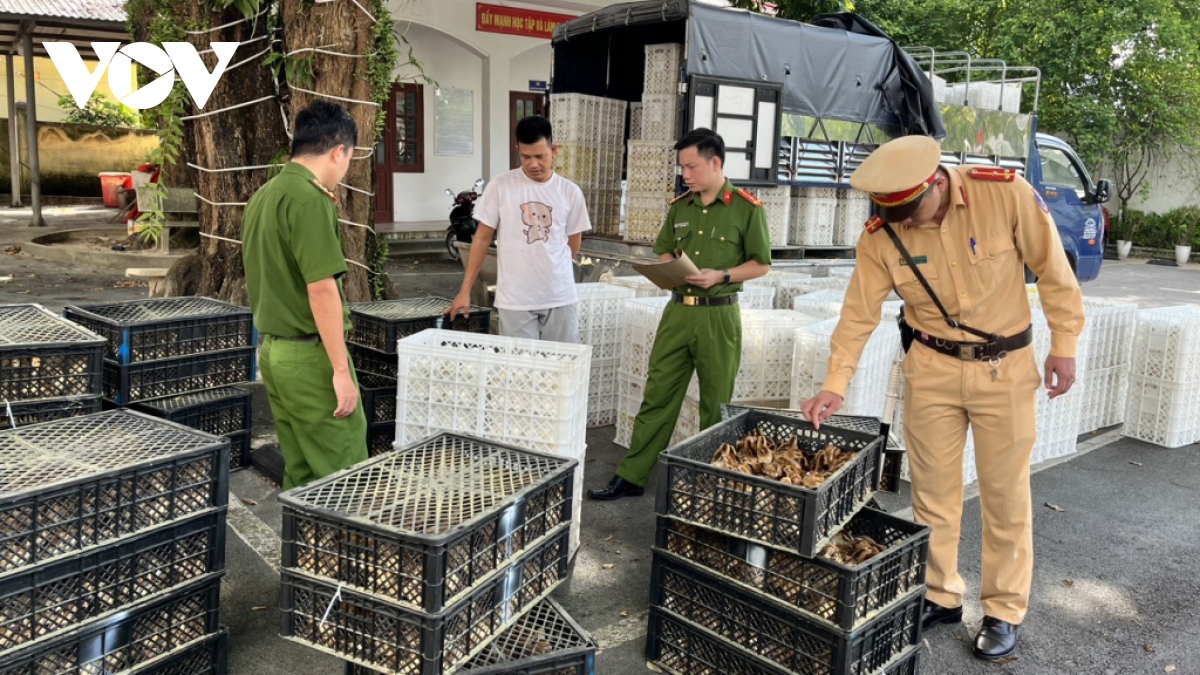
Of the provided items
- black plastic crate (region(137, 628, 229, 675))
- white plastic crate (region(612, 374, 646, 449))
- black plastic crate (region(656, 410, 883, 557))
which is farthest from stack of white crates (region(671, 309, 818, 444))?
black plastic crate (region(137, 628, 229, 675))

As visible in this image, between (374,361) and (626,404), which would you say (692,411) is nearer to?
(626,404)

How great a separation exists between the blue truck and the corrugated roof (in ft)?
30.0

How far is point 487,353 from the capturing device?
386 centimetres

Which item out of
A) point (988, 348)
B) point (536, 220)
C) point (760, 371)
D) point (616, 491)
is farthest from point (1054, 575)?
point (536, 220)

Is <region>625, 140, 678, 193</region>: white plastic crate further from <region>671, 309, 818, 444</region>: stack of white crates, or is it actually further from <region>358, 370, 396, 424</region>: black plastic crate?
<region>358, 370, 396, 424</region>: black plastic crate

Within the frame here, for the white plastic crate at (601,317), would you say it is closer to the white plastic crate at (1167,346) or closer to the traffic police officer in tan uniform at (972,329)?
the traffic police officer in tan uniform at (972,329)

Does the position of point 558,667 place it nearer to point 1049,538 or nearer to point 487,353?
point 487,353

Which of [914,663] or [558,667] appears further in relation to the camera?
[914,663]

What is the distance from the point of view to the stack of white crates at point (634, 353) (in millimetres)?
5676

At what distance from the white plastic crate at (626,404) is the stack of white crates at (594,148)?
3.96 metres

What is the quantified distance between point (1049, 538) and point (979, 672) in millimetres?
1629

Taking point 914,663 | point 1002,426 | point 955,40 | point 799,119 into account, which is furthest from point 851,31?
point 955,40

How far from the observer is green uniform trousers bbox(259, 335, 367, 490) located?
3.57 metres

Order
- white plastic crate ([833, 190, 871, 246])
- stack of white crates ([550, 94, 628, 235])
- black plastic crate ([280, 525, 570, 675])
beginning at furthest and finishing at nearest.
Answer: white plastic crate ([833, 190, 871, 246]) → stack of white crates ([550, 94, 628, 235]) → black plastic crate ([280, 525, 570, 675])
